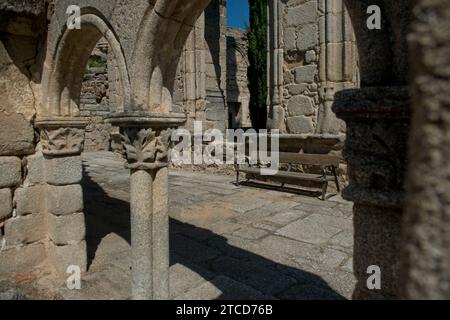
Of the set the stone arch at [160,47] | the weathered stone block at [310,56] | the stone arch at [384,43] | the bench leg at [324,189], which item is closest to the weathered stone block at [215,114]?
the weathered stone block at [310,56]

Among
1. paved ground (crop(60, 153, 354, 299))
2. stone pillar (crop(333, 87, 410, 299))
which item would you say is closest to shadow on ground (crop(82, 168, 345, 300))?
paved ground (crop(60, 153, 354, 299))

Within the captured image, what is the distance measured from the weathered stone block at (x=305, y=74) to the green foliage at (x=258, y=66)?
4.74 meters

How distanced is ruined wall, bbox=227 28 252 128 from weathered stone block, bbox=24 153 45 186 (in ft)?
42.3

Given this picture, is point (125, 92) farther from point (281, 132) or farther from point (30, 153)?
point (281, 132)

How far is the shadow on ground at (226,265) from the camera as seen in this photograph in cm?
259

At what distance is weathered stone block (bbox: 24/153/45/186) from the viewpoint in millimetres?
3062

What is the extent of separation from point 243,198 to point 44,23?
3.80 meters

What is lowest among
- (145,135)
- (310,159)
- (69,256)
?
(69,256)

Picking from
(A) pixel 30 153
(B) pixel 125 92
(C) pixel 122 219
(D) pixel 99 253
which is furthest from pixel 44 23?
(C) pixel 122 219

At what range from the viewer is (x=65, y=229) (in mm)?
3086

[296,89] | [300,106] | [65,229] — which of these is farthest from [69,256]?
[296,89]

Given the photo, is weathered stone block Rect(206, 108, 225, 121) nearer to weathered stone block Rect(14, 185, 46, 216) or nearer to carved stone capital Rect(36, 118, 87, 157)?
carved stone capital Rect(36, 118, 87, 157)

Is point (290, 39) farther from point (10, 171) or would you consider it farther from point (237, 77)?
point (237, 77)

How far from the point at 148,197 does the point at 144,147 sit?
35cm
